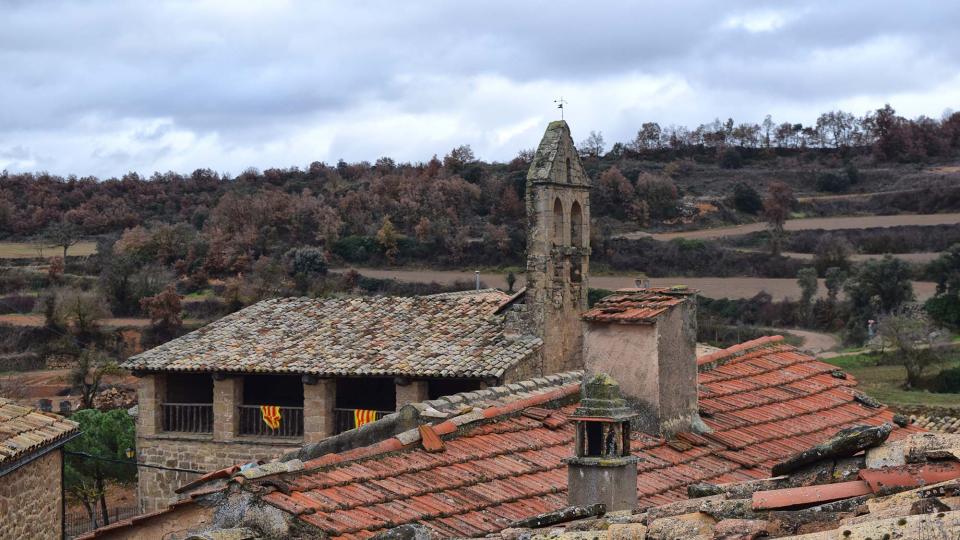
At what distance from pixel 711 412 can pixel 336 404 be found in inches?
414

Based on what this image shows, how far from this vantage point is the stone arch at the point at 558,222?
1870 cm

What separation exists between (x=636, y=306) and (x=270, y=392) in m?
14.0

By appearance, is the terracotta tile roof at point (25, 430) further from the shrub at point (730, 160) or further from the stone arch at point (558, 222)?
the shrub at point (730, 160)

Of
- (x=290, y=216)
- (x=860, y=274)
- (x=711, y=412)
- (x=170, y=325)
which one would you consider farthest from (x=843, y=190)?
(x=711, y=412)

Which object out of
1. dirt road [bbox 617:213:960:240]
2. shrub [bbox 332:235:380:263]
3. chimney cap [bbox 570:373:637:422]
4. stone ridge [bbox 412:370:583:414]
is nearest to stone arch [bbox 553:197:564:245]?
stone ridge [bbox 412:370:583:414]

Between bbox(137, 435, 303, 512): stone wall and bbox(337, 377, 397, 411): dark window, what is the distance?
174 centimetres

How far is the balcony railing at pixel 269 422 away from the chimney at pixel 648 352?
11095mm

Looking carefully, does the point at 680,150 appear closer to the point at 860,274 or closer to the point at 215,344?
the point at 860,274

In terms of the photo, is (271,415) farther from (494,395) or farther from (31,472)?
(494,395)

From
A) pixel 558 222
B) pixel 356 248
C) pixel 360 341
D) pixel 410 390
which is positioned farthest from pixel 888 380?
pixel 356 248

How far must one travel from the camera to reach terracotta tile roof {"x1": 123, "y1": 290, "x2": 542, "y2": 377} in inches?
732

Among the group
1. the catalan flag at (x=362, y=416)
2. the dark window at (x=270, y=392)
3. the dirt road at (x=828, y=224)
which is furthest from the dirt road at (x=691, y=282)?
the catalan flag at (x=362, y=416)

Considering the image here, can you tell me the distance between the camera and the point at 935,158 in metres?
72.9

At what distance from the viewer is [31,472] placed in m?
11.0
